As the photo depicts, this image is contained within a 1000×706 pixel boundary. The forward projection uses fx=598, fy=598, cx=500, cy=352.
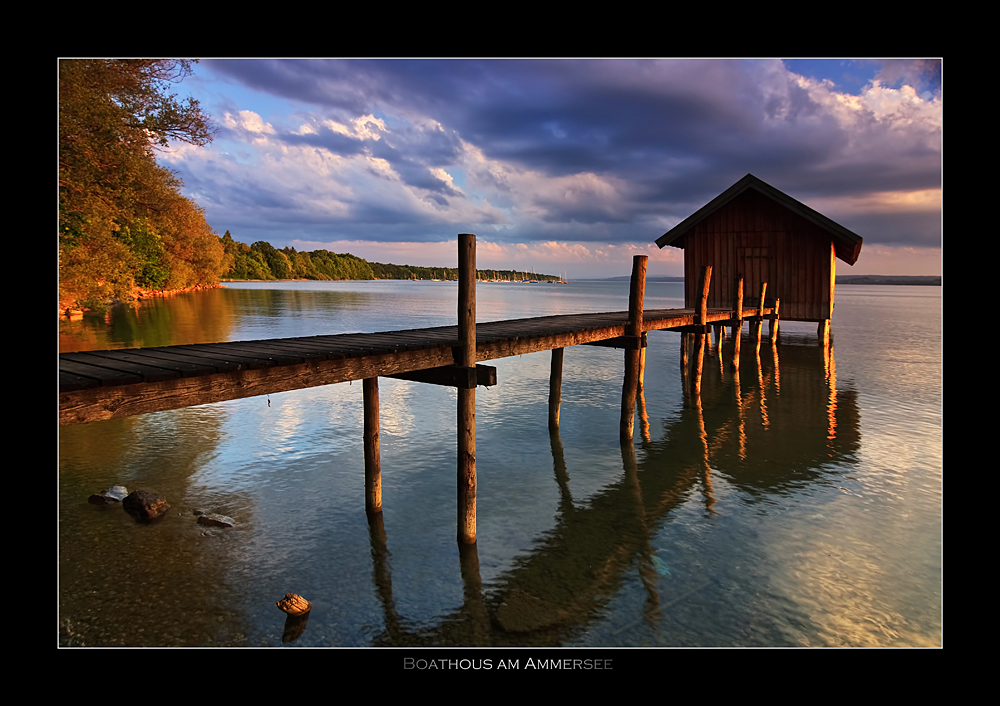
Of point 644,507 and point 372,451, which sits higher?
point 372,451

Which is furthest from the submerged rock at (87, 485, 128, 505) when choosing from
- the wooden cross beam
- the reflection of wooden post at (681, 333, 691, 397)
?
the reflection of wooden post at (681, 333, 691, 397)

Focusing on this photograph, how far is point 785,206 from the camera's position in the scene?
2109 centimetres

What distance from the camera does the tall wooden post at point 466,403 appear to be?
7.92 metres

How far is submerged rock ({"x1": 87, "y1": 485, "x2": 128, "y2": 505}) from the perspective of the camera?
921cm

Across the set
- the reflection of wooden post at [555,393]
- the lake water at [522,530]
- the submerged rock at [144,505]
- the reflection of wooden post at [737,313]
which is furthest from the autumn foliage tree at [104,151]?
the reflection of wooden post at [737,313]

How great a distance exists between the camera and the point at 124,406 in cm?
478

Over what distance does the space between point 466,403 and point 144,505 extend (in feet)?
16.6

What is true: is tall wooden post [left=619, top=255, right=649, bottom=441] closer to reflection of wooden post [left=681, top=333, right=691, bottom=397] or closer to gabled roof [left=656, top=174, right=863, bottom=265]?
reflection of wooden post [left=681, top=333, right=691, bottom=397]

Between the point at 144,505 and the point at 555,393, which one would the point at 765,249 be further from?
→ the point at 144,505

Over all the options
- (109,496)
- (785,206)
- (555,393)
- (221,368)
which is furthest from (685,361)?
(221,368)
